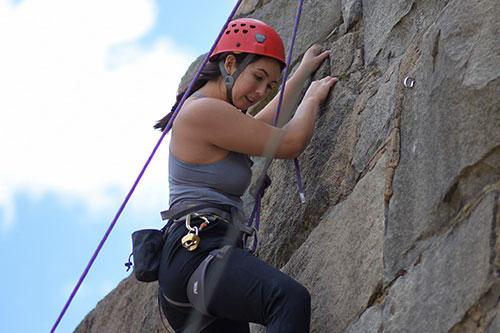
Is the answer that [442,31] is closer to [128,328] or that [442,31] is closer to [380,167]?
[380,167]

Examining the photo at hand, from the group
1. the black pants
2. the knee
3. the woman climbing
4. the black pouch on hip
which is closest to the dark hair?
the woman climbing

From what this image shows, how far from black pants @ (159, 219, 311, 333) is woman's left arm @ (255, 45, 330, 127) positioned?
1.20 meters

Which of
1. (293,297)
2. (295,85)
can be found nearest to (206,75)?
(295,85)

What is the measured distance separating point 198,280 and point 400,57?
4.79 feet

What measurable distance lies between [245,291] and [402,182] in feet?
2.49

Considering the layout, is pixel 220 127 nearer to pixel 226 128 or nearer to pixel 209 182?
pixel 226 128

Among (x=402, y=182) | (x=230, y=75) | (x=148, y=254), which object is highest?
(x=230, y=75)

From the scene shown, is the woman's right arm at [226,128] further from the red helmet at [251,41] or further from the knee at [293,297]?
the knee at [293,297]

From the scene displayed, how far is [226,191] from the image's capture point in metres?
4.96

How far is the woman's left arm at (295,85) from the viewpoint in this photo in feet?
18.7

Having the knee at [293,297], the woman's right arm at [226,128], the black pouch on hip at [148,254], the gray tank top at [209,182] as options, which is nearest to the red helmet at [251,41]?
the woman's right arm at [226,128]

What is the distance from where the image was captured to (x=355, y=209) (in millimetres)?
4906

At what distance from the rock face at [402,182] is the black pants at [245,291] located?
0.97 feet

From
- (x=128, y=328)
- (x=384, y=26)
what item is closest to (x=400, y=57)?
(x=384, y=26)
